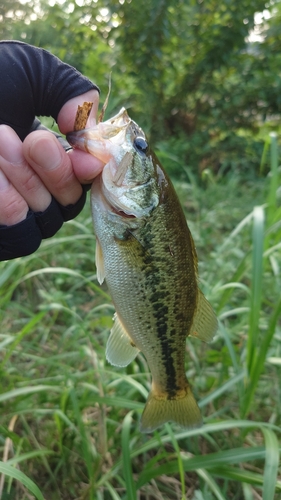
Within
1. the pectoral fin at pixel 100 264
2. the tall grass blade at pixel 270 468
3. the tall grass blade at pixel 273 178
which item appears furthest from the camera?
the tall grass blade at pixel 273 178

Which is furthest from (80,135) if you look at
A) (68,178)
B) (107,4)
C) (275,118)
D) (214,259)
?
(275,118)

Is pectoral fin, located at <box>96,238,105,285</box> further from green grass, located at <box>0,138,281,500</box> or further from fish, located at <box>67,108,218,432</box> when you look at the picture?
green grass, located at <box>0,138,281,500</box>

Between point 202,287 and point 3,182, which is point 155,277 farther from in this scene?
point 202,287

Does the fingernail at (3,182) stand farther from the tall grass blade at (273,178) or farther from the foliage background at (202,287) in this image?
the tall grass blade at (273,178)

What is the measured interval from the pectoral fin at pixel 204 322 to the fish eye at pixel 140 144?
572mm

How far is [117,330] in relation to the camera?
1417 mm

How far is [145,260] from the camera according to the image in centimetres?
128

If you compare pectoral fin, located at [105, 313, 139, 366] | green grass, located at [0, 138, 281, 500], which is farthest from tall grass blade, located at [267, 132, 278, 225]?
pectoral fin, located at [105, 313, 139, 366]

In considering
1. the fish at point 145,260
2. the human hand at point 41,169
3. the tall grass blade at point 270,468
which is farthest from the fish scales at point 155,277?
the tall grass blade at point 270,468

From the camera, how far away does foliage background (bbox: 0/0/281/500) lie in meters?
1.50

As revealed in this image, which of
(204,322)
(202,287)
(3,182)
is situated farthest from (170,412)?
(3,182)

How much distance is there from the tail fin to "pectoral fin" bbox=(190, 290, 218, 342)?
26 centimetres

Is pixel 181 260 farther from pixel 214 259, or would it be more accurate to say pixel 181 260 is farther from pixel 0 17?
pixel 0 17

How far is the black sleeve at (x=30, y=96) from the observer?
114 centimetres
